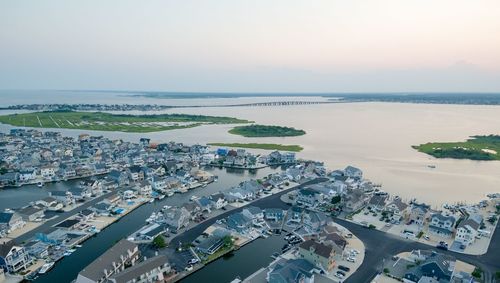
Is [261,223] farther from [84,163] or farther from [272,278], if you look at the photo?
[84,163]

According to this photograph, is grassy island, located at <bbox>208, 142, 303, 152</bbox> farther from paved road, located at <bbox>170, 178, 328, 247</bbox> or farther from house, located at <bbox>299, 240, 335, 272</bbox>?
house, located at <bbox>299, 240, 335, 272</bbox>

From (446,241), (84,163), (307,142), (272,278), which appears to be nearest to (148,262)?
(272,278)

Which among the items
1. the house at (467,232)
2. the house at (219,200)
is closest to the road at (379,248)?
the house at (467,232)

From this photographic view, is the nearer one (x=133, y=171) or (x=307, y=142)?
(x=133, y=171)

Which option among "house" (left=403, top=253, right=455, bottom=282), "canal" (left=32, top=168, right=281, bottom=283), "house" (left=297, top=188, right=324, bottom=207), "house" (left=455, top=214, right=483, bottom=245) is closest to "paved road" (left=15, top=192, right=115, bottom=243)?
"canal" (left=32, top=168, right=281, bottom=283)

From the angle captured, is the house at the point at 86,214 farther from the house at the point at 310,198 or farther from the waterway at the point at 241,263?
the house at the point at 310,198

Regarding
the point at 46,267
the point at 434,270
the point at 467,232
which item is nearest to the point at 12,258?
the point at 46,267
